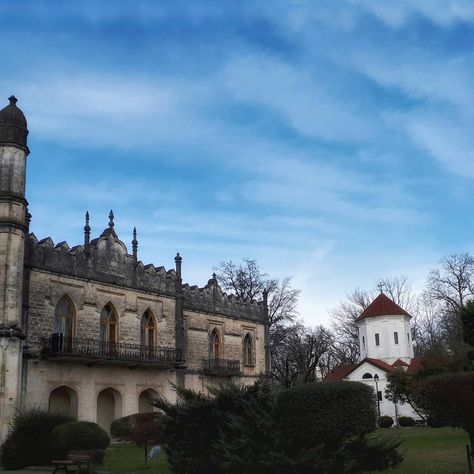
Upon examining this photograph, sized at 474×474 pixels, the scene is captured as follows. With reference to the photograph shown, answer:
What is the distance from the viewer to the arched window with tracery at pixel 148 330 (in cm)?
3216

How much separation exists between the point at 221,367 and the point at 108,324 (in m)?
8.44

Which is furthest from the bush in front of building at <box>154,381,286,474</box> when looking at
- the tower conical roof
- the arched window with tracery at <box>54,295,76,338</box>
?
the tower conical roof

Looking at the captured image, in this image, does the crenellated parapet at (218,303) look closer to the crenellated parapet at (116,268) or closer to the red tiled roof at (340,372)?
the crenellated parapet at (116,268)

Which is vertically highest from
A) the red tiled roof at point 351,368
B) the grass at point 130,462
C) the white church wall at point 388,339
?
the white church wall at point 388,339

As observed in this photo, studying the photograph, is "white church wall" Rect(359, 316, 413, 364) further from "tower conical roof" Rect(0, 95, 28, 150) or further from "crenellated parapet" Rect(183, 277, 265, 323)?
"tower conical roof" Rect(0, 95, 28, 150)

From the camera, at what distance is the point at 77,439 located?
774 inches

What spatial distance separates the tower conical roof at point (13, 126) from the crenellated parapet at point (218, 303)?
43.2 ft

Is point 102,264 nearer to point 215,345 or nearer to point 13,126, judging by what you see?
point 13,126

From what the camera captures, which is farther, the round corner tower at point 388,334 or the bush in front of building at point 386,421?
the round corner tower at point 388,334

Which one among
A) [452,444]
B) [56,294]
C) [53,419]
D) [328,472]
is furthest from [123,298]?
[328,472]

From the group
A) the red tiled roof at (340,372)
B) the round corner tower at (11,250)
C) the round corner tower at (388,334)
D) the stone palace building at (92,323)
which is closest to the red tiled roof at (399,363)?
the round corner tower at (388,334)

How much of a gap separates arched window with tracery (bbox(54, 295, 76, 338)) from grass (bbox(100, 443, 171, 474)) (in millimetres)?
5453

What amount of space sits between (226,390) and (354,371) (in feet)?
143

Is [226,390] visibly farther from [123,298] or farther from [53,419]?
[123,298]
